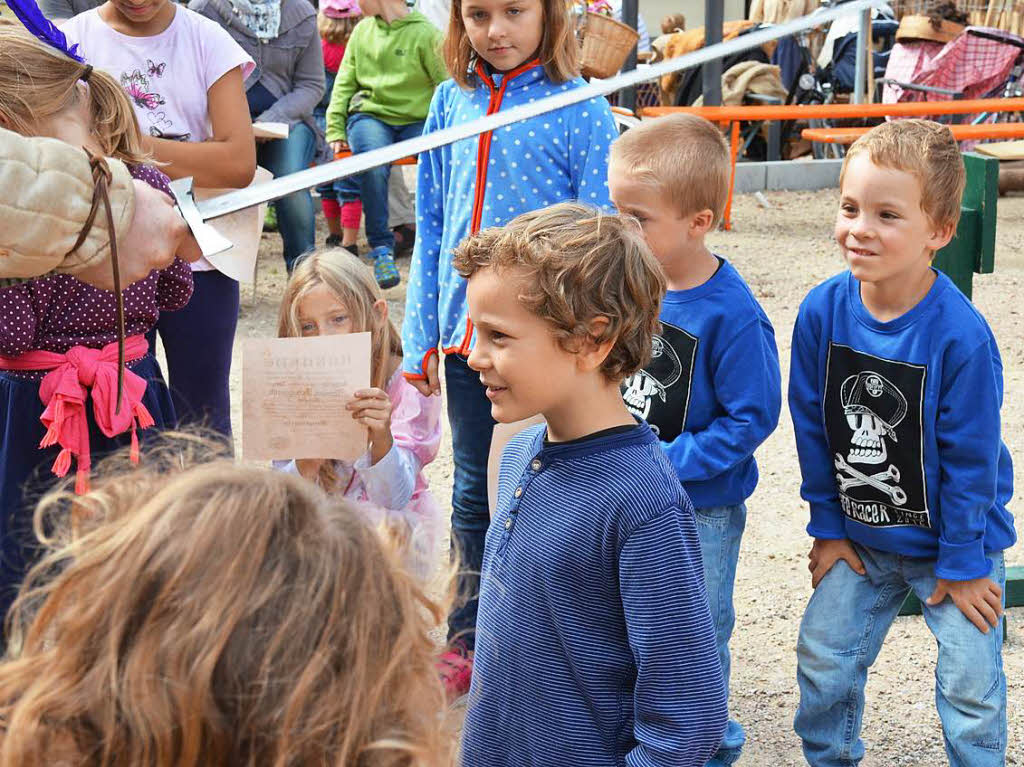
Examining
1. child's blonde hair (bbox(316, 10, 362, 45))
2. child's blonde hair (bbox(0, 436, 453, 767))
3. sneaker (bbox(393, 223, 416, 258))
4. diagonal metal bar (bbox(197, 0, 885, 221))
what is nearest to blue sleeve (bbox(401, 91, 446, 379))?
diagonal metal bar (bbox(197, 0, 885, 221))

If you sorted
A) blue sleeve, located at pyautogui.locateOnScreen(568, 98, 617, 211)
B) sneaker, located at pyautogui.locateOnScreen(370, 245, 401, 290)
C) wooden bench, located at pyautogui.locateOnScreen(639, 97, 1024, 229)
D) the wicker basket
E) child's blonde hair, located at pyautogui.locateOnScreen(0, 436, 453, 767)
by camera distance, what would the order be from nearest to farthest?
child's blonde hair, located at pyautogui.locateOnScreen(0, 436, 453, 767) → blue sleeve, located at pyautogui.locateOnScreen(568, 98, 617, 211) → sneaker, located at pyautogui.locateOnScreen(370, 245, 401, 290) → wooden bench, located at pyautogui.locateOnScreen(639, 97, 1024, 229) → the wicker basket

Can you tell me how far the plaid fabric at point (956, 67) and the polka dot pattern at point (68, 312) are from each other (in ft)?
27.5

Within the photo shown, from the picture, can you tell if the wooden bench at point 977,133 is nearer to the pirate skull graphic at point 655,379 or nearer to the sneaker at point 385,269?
the sneaker at point 385,269

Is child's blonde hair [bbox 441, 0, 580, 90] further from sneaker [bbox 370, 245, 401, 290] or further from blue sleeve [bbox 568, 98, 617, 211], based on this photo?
sneaker [bbox 370, 245, 401, 290]

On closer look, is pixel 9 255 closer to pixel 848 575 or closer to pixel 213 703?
pixel 213 703

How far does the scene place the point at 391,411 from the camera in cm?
267

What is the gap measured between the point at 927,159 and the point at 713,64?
723 centimetres

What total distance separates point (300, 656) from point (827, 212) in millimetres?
8327

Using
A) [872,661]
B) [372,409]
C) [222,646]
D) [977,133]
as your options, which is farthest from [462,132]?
[977,133]

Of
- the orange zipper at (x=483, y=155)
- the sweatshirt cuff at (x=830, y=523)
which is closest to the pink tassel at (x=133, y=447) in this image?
the orange zipper at (x=483, y=155)

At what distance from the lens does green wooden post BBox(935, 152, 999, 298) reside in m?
2.86

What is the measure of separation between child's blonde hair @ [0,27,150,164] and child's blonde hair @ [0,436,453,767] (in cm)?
138

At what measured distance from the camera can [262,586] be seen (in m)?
0.95

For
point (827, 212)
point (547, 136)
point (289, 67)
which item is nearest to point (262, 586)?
point (547, 136)
